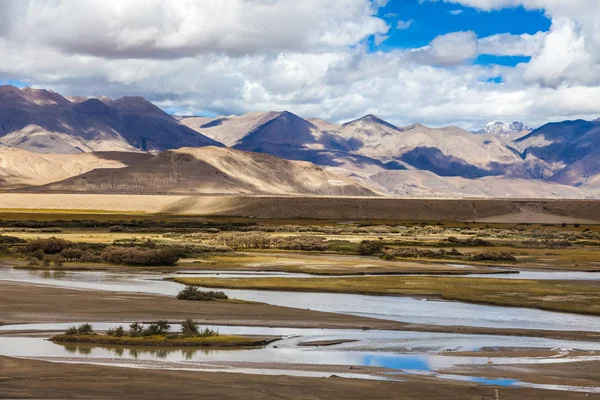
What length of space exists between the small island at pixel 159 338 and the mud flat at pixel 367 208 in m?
134

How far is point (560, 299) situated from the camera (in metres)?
40.0

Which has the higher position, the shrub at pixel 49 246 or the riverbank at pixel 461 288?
the shrub at pixel 49 246

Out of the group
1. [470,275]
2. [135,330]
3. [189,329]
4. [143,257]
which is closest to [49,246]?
[143,257]

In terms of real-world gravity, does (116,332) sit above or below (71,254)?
below

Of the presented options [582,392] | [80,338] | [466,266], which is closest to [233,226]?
[466,266]

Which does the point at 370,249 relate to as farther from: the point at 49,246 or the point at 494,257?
the point at 49,246

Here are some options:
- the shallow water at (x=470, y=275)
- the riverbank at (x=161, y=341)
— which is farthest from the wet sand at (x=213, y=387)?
the shallow water at (x=470, y=275)

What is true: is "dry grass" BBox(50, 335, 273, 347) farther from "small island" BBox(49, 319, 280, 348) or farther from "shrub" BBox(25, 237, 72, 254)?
"shrub" BBox(25, 237, 72, 254)

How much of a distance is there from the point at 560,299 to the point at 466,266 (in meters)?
21.6

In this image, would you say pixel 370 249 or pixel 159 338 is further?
pixel 370 249

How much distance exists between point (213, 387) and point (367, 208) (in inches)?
5921

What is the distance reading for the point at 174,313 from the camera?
1323 inches

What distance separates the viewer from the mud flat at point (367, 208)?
523 feet

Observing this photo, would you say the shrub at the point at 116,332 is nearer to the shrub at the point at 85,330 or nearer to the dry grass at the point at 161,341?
the dry grass at the point at 161,341
